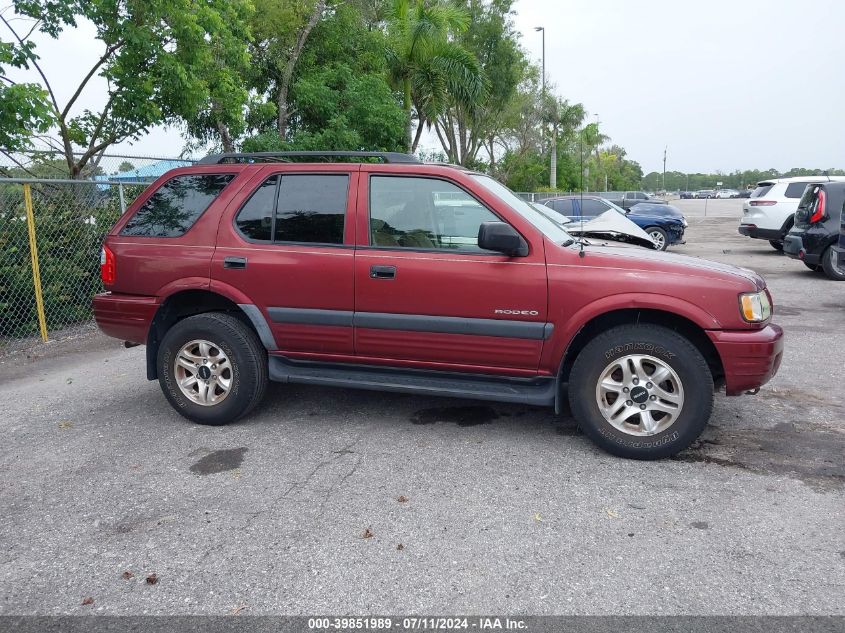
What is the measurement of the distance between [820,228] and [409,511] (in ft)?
35.8

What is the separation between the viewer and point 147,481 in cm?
385

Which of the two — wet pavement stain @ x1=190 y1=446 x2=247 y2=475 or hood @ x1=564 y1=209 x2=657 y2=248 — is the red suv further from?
hood @ x1=564 y1=209 x2=657 y2=248

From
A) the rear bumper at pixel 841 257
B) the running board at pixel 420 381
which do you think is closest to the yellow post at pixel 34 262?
the running board at pixel 420 381

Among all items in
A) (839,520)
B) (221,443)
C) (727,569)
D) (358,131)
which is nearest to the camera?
(727,569)

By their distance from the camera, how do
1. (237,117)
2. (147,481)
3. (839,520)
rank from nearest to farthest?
1. (839,520)
2. (147,481)
3. (237,117)

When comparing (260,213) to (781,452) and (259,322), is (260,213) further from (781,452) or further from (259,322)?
(781,452)

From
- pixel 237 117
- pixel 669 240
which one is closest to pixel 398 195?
pixel 237 117

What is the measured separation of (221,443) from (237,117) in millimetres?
7250

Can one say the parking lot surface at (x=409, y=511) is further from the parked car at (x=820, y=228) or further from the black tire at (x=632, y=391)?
the parked car at (x=820, y=228)

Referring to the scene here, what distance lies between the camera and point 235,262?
4590mm

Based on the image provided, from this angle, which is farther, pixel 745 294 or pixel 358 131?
pixel 358 131

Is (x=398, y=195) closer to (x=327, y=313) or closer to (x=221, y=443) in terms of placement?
(x=327, y=313)

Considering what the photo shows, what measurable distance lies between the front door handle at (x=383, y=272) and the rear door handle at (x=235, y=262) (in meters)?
0.93

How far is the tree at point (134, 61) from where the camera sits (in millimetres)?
7961
